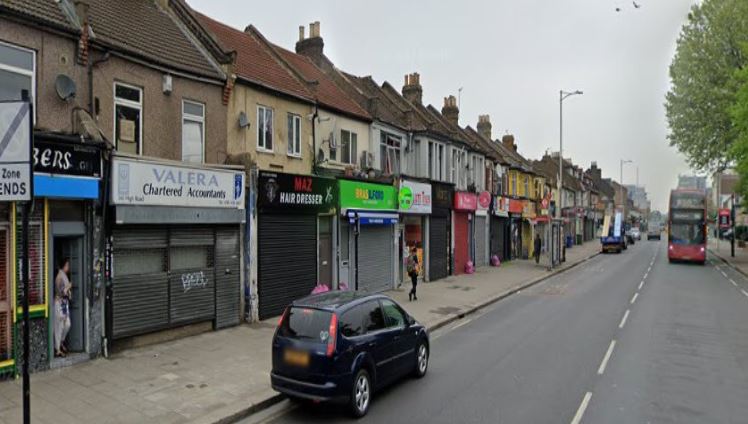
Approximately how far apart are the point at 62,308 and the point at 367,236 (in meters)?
11.4

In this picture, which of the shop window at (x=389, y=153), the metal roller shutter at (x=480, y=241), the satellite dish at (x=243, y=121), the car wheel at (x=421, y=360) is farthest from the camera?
the metal roller shutter at (x=480, y=241)

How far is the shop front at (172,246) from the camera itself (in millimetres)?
10438

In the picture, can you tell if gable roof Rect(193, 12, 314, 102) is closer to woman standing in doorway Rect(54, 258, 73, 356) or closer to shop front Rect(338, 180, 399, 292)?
shop front Rect(338, 180, 399, 292)

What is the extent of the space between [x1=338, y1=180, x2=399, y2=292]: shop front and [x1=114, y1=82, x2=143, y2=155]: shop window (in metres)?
7.20

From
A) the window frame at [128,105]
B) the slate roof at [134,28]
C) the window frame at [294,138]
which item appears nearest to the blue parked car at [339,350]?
the window frame at [128,105]

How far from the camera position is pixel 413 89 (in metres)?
28.8

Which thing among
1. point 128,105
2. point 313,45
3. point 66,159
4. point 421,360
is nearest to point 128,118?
point 128,105

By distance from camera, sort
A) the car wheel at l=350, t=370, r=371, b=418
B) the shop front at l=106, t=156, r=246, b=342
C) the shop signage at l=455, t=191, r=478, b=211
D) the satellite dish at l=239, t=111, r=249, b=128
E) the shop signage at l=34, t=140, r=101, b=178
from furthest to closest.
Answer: the shop signage at l=455, t=191, r=478, b=211
the satellite dish at l=239, t=111, r=249, b=128
the shop front at l=106, t=156, r=246, b=342
the shop signage at l=34, t=140, r=101, b=178
the car wheel at l=350, t=370, r=371, b=418

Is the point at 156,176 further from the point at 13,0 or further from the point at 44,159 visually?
the point at 13,0

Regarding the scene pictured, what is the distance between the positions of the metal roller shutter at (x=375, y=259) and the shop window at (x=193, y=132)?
7.51 meters

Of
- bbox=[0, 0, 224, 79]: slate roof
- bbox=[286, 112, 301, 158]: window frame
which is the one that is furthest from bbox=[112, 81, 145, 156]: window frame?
bbox=[286, 112, 301, 158]: window frame

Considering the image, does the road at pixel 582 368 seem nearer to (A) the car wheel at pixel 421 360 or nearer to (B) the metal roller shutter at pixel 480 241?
(A) the car wheel at pixel 421 360

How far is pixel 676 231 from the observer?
34.9 m

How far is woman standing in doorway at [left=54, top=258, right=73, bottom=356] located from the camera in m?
9.45
